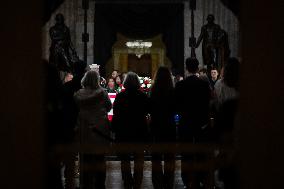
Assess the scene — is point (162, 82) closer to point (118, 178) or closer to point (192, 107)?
point (192, 107)

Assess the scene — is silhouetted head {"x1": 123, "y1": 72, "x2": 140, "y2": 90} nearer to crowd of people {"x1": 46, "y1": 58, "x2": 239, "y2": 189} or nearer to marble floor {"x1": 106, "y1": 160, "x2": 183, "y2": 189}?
crowd of people {"x1": 46, "y1": 58, "x2": 239, "y2": 189}

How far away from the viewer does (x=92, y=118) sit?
535 cm

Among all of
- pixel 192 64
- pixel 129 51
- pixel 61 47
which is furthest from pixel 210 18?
pixel 192 64

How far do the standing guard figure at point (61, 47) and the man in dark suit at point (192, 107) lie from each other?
6.97m

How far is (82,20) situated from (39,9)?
10780 mm

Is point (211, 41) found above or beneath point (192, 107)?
above

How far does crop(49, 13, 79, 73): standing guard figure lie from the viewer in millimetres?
12117

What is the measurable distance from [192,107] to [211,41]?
7.35 metres

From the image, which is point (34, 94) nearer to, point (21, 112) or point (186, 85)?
point (21, 112)

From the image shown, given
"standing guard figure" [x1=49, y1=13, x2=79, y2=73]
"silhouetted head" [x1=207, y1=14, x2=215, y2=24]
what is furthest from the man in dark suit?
"silhouetted head" [x1=207, y1=14, x2=215, y2=24]

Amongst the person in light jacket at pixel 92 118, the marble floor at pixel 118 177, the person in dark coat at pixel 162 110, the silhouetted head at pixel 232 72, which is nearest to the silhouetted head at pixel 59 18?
the marble floor at pixel 118 177

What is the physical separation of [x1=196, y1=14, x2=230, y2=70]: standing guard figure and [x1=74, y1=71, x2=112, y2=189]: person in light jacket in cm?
742

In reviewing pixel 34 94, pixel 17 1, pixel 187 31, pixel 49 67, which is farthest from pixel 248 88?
pixel 187 31

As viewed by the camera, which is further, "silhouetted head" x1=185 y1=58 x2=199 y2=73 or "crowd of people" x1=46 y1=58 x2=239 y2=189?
"silhouetted head" x1=185 y1=58 x2=199 y2=73
